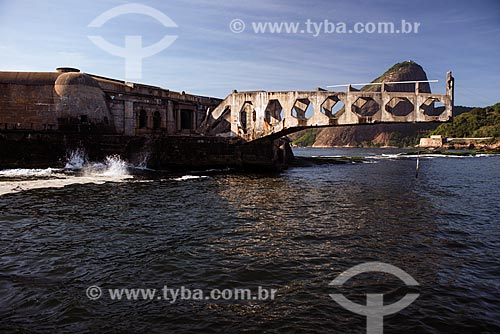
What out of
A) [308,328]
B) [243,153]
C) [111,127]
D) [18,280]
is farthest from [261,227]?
[111,127]

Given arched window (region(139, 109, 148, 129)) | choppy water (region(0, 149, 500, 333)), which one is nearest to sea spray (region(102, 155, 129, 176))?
arched window (region(139, 109, 148, 129))

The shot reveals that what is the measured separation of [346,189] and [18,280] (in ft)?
65.4

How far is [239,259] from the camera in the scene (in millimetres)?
8852

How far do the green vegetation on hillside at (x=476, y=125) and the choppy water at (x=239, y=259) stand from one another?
13078 centimetres

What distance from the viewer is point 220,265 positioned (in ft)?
27.6

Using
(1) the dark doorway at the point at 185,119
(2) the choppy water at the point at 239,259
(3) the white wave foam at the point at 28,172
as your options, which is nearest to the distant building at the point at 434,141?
(1) the dark doorway at the point at 185,119

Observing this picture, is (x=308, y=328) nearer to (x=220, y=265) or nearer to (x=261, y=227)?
(x=220, y=265)

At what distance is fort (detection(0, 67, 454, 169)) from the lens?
28531 millimetres

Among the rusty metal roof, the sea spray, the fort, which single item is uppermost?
the rusty metal roof
